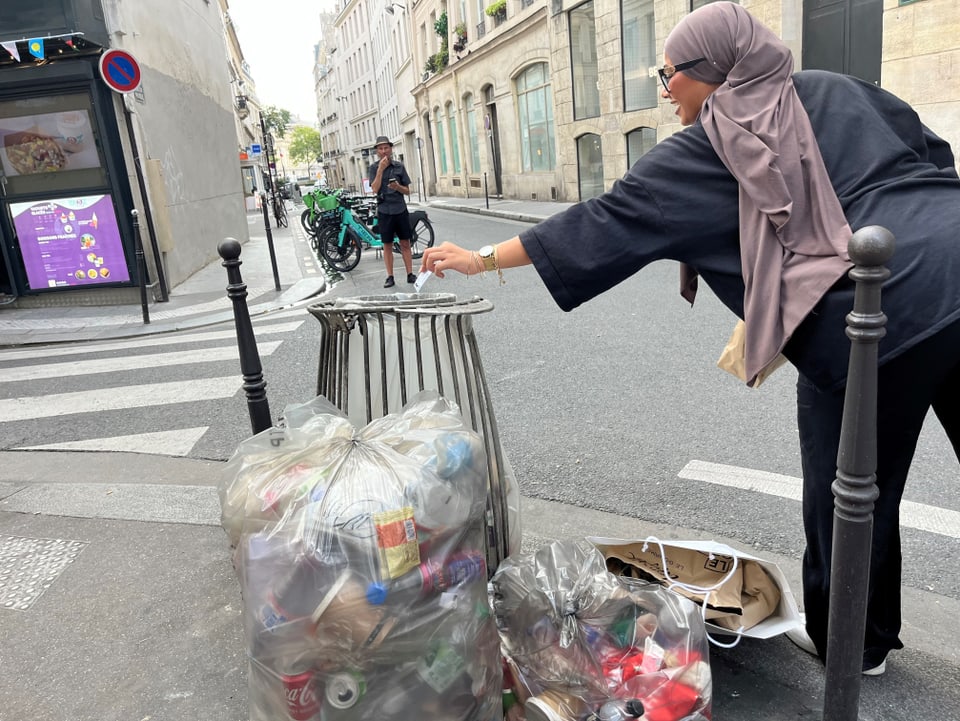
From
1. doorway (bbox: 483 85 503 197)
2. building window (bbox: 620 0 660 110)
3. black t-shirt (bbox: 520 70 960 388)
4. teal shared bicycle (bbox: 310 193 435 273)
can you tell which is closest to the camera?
black t-shirt (bbox: 520 70 960 388)

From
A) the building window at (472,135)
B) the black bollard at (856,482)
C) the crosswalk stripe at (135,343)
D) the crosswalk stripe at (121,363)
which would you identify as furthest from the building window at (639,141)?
the black bollard at (856,482)

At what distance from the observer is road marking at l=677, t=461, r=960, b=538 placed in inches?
119

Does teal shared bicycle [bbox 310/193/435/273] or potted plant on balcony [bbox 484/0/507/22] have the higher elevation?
potted plant on balcony [bbox 484/0/507/22]

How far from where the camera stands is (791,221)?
1.70 meters

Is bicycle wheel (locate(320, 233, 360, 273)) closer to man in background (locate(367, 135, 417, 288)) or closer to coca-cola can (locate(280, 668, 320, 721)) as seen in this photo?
man in background (locate(367, 135, 417, 288))

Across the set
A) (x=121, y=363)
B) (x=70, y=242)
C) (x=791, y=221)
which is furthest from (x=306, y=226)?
(x=791, y=221)

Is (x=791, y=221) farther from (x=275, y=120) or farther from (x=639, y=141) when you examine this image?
(x=275, y=120)

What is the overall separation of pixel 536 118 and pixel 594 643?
2267 cm

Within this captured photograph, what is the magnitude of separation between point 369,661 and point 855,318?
1.31 metres

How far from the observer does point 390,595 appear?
5.67 ft

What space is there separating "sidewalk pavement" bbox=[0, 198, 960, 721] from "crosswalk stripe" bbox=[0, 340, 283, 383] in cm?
225

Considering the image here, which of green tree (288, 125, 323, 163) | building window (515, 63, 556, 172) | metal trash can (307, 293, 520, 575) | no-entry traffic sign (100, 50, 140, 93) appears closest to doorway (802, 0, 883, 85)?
building window (515, 63, 556, 172)

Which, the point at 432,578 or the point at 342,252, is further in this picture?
the point at 342,252

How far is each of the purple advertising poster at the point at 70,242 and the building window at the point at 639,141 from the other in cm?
1150
